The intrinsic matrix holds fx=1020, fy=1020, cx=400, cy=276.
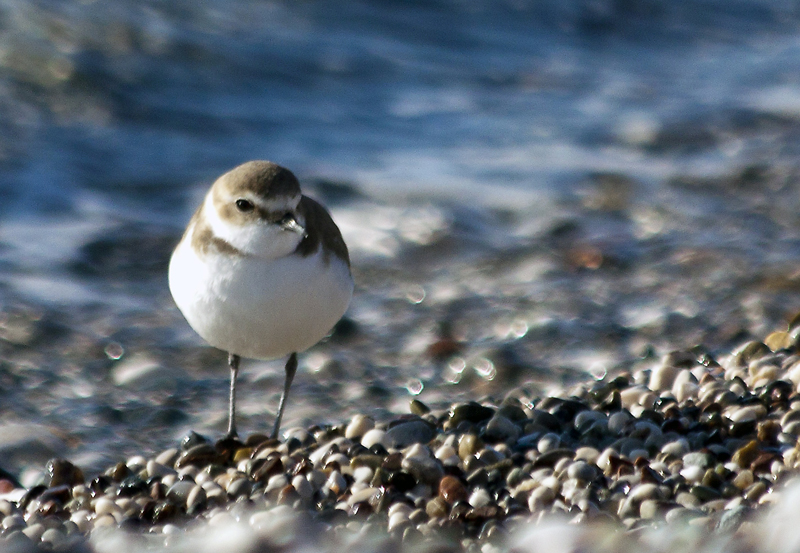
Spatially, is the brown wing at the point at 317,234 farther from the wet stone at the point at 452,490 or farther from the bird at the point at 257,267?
the wet stone at the point at 452,490

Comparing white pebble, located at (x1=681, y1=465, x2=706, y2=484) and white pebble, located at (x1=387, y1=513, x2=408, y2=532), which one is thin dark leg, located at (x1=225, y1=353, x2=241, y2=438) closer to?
white pebble, located at (x1=387, y1=513, x2=408, y2=532)

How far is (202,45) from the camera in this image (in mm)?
12984

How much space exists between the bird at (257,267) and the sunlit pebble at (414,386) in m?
1.62

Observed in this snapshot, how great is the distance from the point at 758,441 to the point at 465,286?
3.63m

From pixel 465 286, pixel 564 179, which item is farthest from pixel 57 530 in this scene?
pixel 564 179

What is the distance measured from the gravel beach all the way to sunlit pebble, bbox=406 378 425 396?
899 millimetres

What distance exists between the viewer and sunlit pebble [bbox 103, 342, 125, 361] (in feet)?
21.6

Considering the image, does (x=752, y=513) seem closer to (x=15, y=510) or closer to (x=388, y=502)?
(x=388, y=502)

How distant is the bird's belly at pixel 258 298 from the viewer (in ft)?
14.1

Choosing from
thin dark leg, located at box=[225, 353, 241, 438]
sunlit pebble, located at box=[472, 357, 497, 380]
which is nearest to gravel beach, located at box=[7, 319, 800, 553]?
thin dark leg, located at box=[225, 353, 241, 438]

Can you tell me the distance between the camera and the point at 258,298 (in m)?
4.30

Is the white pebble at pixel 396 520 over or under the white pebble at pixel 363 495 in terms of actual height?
over

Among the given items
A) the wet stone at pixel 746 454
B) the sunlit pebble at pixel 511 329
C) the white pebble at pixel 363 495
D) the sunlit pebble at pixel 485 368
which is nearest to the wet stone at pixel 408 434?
the white pebble at pixel 363 495

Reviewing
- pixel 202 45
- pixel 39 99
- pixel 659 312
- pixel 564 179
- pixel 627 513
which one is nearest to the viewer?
pixel 627 513
